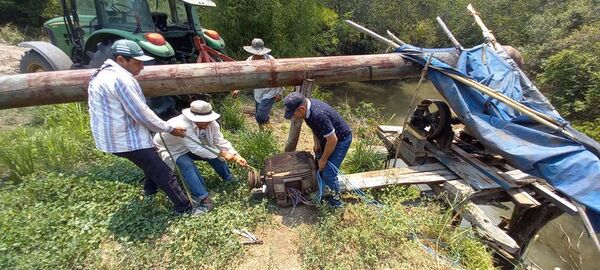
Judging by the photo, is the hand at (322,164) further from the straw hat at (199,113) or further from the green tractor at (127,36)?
the green tractor at (127,36)

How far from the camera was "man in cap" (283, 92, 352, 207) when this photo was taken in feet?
10.1

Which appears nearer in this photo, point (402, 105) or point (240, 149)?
point (240, 149)

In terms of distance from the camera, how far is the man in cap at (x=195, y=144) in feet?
11.2

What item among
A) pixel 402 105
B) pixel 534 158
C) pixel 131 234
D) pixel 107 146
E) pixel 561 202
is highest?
pixel 534 158

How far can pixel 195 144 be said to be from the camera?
11.3ft

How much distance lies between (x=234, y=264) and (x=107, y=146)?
162 cm

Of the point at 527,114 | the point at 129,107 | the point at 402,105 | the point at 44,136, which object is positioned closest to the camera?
the point at 129,107

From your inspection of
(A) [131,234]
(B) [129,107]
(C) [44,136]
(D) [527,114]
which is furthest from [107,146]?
(D) [527,114]

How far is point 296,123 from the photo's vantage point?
400cm

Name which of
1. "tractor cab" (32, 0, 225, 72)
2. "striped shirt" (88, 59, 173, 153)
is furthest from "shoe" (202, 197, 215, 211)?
"tractor cab" (32, 0, 225, 72)

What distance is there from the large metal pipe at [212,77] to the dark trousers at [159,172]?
1.09 m

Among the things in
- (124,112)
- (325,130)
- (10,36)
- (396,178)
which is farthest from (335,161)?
(10,36)

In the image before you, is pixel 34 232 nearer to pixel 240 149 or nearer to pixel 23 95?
pixel 23 95

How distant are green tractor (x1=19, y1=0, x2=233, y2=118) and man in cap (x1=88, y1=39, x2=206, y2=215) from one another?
7.61 ft
